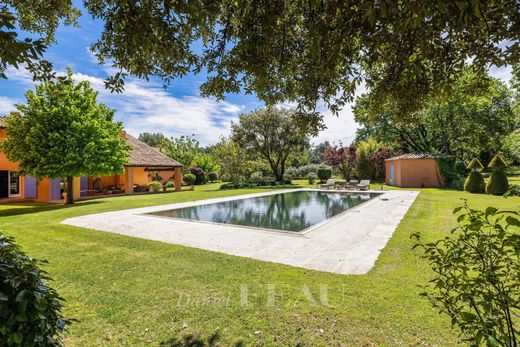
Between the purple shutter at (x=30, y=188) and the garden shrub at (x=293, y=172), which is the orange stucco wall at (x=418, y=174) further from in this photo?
the purple shutter at (x=30, y=188)

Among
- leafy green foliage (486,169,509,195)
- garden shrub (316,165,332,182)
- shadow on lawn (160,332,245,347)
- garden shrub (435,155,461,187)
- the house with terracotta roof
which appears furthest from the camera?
garden shrub (316,165,332,182)

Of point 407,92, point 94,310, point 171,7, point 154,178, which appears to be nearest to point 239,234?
point 94,310

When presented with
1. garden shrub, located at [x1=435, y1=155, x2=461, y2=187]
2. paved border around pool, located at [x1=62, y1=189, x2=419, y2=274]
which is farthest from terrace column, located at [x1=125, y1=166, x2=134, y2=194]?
garden shrub, located at [x1=435, y1=155, x2=461, y2=187]

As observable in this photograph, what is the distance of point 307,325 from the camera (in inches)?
144

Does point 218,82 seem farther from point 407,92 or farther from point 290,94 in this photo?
point 407,92

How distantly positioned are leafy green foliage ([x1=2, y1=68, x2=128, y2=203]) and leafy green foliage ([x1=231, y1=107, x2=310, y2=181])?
17.6m

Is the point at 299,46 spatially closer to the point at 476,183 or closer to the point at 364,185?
the point at 364,185

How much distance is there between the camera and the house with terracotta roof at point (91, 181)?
19641mm

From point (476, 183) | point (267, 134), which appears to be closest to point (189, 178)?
point (267, 134)

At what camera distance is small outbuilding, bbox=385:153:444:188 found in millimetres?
27125

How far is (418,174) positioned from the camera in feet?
91.0

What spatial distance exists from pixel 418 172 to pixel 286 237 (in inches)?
970

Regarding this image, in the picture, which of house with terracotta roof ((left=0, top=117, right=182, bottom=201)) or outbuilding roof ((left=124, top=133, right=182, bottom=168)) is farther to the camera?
outbuilding roof ((left=124, top=133, right=182, bottom=168))

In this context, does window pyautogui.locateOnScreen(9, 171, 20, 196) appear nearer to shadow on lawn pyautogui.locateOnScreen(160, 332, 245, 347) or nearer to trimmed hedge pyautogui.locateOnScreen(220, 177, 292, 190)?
trimmed hedge pyautogui.locateOnScreen(220, 177, 292, 190)
